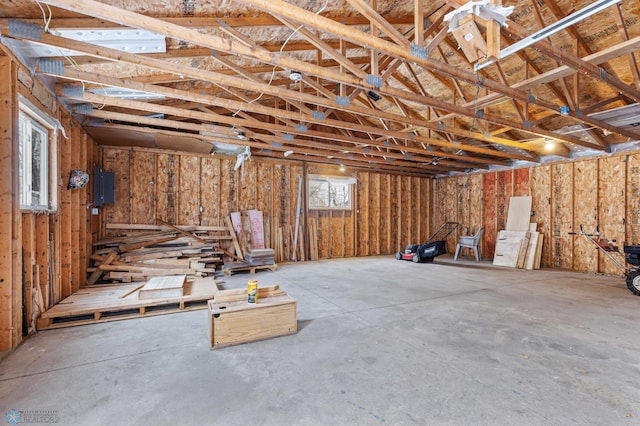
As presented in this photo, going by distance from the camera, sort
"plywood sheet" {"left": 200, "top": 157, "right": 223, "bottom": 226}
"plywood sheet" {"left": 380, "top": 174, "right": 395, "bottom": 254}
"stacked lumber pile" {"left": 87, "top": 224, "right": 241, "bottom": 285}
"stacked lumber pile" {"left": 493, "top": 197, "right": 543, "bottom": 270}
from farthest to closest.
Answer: "plywood sheet" {"left": 380, "top": 174, "right": 395, "bottom": 254}
"stacked lumber pile" {"left": 493, "top": 197, "right": 543, "bottom": 270}
"plywood sheet" {"left": 200, "top": 157, "right": 223, "bottom": 226}
"stacked lumber pile" {"left": 87, "top": 224, "right": 241, "bottom": 285}

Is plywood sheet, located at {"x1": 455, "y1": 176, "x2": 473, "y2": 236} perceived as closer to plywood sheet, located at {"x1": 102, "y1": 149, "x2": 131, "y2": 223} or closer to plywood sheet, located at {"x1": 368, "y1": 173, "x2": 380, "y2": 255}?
plywood sheet, located at {"x1": 368, "y1": 173, "x2": 380, "y2": 255}

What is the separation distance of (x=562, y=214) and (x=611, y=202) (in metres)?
1.01

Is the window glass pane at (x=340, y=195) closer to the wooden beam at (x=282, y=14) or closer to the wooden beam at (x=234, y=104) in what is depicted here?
the wooden beam at (x=234, y=104)

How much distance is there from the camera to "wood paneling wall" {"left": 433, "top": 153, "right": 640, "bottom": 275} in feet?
21.6

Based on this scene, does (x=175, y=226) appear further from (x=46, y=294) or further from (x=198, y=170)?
(x=46, y=294)

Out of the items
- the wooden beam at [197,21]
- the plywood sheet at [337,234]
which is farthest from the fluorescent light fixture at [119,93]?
the plywood sheet at [337,234]

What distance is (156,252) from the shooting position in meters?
6.13

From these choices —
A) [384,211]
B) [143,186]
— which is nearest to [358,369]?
[143,186]

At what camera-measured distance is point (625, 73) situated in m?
4.87

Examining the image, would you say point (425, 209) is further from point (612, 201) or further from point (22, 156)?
point (22, 156)

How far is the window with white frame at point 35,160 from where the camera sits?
3477 mm

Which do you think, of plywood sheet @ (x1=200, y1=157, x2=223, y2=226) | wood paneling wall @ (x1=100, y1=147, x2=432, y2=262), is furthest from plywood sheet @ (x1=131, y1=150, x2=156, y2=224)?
plywood sheet @ (x1=200, y1=157, x2=223, y2=226)

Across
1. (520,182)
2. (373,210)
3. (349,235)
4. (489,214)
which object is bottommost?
(349,235)

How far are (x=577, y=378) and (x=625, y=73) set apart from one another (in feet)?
17.8
